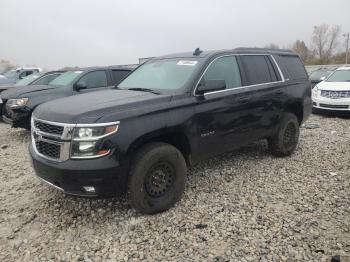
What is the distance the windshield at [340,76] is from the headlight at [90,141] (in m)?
9.83

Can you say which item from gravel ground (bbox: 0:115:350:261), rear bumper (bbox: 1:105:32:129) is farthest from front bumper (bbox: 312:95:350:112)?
rear bumper (bbox: 1:105:32:129)

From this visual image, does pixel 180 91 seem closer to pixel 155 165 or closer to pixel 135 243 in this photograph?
pixel 155 165

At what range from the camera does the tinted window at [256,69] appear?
5145mm

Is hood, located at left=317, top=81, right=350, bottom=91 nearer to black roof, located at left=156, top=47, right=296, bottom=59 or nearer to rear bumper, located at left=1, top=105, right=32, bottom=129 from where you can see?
black roof, located at left=156, top=47, right=296, bottom=59

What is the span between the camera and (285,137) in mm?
5977

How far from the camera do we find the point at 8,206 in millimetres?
4297

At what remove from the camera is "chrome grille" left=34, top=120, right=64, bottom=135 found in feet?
11.6

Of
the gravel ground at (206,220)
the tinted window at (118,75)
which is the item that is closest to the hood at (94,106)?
the gravel ground at (206,220)

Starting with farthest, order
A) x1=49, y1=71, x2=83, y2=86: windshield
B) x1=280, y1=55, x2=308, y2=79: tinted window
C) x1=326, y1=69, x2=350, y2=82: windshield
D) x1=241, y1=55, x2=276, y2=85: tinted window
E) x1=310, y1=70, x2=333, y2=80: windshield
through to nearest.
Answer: x1=310, y1=70, x2=333, y2=80: windshield, x1=326, y1=69, x2=350, y2=82: windshield, x1=49, y1=71, x2=83, y2=86: windshield, x1=280, y1=55, x2=308, y2=79: tinted window, x1=241, y1=55, x2=276, y2=85: tinted window

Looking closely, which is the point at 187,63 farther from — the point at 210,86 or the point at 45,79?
the point at 45,79

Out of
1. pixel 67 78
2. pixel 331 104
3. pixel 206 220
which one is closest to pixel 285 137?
pixel 206 220

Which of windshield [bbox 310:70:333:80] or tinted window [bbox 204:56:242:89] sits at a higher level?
tinted window [bbox 204:56:242:89]

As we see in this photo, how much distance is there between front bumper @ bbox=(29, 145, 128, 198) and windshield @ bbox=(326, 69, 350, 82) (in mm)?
9765

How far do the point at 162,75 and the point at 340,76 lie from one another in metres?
8.74
